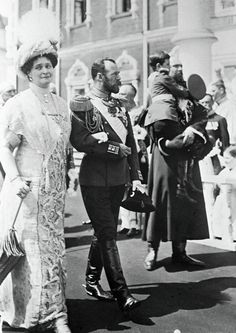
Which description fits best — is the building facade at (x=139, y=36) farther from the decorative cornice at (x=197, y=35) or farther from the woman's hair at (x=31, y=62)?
the woman's hair at (x=31, y=62)

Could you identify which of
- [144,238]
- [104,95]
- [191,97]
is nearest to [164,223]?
[144,238]

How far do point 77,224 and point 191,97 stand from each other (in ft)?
5.87

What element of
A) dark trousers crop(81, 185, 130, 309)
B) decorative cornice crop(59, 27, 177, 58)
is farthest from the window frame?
dark trousers crop(81, 185, 130, 309)

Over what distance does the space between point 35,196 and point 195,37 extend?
1.85 metres

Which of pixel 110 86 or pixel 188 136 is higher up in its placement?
pixel 110 86

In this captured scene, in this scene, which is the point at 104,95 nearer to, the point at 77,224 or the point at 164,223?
the point at 164,223

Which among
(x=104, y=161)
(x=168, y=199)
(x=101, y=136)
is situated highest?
(x=101, y=136)

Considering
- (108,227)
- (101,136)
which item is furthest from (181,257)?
(101,136)

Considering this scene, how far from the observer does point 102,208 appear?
244cm

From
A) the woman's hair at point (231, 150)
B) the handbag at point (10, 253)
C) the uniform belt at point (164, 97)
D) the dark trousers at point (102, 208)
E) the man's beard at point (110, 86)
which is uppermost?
the uniform belt at point (164, 97)

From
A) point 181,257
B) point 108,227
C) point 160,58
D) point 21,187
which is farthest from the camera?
point 181,257

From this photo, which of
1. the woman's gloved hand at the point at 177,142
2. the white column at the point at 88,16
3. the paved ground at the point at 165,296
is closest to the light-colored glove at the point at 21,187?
the paved ground at the point at 165,296

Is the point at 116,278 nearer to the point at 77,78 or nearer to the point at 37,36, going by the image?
the point at 37,36

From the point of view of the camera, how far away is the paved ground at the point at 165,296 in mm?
2229
